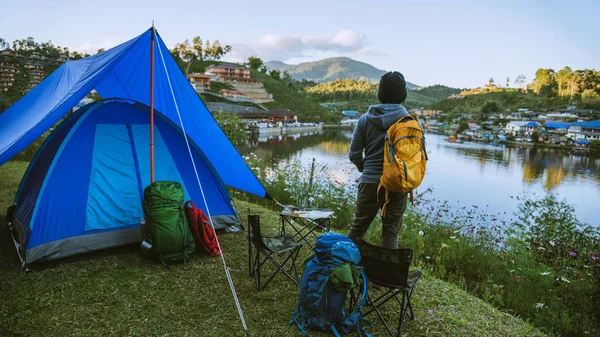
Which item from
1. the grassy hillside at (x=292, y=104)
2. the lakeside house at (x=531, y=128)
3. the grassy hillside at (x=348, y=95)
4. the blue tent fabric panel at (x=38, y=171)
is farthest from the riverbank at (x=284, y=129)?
the blue tent fabric panel at (x=38, y=171)

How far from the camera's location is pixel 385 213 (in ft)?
8.88

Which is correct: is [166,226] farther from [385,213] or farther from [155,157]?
[385,213]

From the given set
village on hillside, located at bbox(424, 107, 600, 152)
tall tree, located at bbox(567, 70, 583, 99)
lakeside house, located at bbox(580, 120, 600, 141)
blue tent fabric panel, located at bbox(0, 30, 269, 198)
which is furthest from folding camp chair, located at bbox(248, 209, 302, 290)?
tall tree, located at bbox(567, 70, 583, 99)

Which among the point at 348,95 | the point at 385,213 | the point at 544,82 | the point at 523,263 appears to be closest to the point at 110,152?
the point at 385,213

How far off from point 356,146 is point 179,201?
195cm

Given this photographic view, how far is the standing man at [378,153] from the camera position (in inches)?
104

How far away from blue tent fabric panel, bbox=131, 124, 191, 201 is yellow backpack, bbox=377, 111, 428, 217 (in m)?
2.61

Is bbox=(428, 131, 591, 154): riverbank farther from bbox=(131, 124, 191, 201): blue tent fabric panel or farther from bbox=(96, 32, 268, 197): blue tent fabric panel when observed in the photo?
bbox=(131, 124, 191, 201): blue tent fabric panel

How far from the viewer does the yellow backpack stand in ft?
7.92

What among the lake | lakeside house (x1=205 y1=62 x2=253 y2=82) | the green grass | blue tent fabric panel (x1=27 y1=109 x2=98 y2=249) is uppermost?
lakeside house (x1=205 y1=62 x2=253 y2=82)

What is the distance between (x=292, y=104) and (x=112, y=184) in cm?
6246

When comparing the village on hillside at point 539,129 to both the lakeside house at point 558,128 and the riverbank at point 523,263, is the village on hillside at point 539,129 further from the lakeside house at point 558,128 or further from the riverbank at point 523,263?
the riverbank at point 523,263

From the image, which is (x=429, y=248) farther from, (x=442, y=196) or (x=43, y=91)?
(x=442, y=196)

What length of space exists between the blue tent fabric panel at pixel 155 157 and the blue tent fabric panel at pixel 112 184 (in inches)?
3.6
